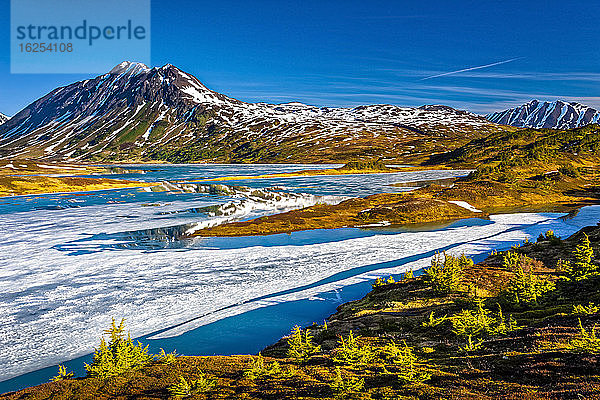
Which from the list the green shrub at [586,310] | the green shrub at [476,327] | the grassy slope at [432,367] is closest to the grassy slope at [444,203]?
the grassy slope at [432,367]

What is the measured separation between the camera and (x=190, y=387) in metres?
13.5

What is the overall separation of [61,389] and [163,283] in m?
15.4

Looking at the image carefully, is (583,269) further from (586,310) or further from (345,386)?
(345,386)

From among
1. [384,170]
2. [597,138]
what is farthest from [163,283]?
[597,138]

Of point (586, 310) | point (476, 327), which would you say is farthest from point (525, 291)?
point (476, 327)

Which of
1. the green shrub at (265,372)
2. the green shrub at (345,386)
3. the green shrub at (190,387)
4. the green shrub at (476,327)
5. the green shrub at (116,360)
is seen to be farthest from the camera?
the green shrub at (476,327)

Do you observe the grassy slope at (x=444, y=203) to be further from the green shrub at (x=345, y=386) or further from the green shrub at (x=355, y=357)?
the green shrub at (x=345, y=386)

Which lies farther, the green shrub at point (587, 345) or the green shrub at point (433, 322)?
the green shrub at point (433, 322)

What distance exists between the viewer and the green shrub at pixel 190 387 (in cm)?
1284

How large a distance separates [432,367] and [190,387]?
8557 millimetres

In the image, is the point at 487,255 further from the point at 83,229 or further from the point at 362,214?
the point at 83,229

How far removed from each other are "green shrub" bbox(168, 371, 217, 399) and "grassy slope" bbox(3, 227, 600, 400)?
0.28 meters

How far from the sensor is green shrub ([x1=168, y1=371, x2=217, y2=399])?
12.8m

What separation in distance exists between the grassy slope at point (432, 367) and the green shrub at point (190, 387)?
0.91 feet
